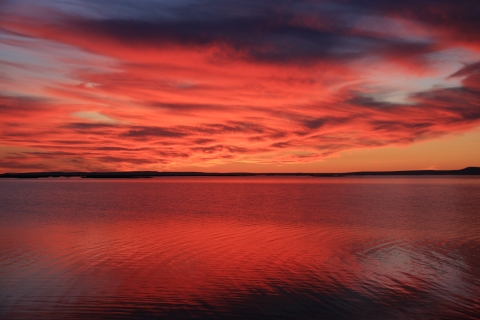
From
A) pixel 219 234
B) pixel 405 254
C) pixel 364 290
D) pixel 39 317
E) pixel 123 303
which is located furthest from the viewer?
pixel 219 234

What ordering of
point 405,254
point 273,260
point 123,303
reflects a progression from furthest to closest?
point 405,254 → point 273,260 → point 123,303

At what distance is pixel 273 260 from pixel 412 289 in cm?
594

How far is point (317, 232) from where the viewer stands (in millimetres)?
26406

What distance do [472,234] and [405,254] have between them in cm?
904

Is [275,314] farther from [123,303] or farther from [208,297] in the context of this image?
[123,303]

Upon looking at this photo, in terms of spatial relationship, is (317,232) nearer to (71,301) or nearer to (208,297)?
(208,297)

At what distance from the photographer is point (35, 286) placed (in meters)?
13.2

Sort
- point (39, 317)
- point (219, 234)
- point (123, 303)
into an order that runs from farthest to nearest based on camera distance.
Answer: point (219, 234) → point (123, 303) → point (39, 317)

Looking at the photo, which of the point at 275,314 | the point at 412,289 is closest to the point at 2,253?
the point at 275,314

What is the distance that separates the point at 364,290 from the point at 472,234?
52.1 ft

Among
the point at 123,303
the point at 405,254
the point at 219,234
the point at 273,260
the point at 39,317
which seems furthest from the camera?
the point at 219,234

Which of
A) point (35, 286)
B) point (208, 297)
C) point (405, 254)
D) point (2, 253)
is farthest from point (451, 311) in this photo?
point (2, 253)

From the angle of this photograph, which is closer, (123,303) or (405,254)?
(123,303)

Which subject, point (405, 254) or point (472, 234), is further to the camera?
point (472, 234)
